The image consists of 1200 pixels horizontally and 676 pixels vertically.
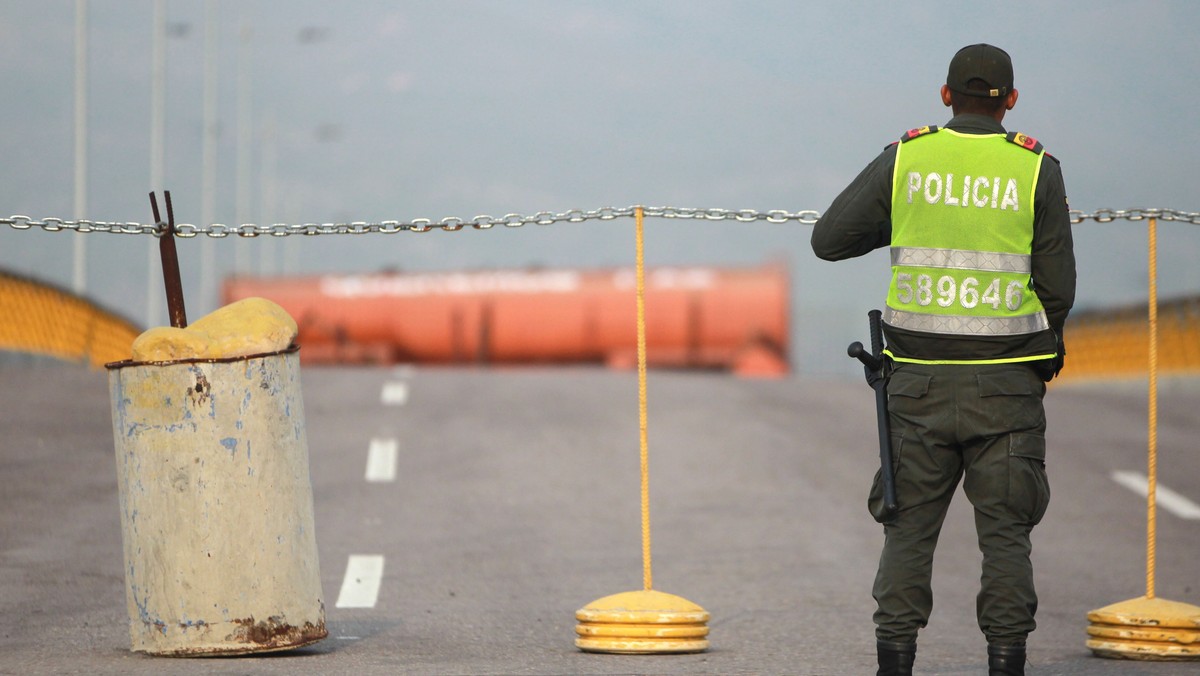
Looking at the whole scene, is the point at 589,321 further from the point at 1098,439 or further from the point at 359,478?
the point at 359,478

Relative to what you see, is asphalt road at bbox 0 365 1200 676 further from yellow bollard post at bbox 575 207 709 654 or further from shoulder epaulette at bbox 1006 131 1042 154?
shoulder epaulette at bbox 1006 131 1042 154

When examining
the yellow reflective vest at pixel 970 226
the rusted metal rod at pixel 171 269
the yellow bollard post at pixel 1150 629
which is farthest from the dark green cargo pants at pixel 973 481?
the rusted metal rod at pixel 171 269

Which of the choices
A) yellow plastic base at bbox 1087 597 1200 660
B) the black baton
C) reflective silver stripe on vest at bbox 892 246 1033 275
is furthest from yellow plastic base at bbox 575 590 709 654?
reflective silver stripe on vest at bbox 892 246 1033 275

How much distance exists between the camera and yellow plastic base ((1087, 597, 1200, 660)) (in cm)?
707

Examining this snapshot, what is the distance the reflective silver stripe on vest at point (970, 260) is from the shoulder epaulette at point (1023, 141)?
13.9 inches

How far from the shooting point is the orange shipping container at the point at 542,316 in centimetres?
3403

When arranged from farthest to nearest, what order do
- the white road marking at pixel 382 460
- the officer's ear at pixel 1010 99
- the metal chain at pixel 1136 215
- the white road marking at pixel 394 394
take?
the white road marking at pixel 394 394 < the white road marking at pixel 382 460 < the metal chain at pixel 1136 215 < the officer's ear at pixel 1010 99

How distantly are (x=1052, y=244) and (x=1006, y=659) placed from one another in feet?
4.49

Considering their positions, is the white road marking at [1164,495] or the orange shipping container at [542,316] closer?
the white road marking at [1164,495]

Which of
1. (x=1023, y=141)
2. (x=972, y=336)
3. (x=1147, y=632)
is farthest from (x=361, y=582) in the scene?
(x=1023, y=141)

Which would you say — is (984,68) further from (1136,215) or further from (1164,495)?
(1164,495)

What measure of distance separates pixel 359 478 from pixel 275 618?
7256mm

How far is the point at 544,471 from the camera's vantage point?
1431 centimetres

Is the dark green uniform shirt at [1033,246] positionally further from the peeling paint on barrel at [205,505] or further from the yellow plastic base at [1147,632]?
the peeling paint on barrel at [205,505]
